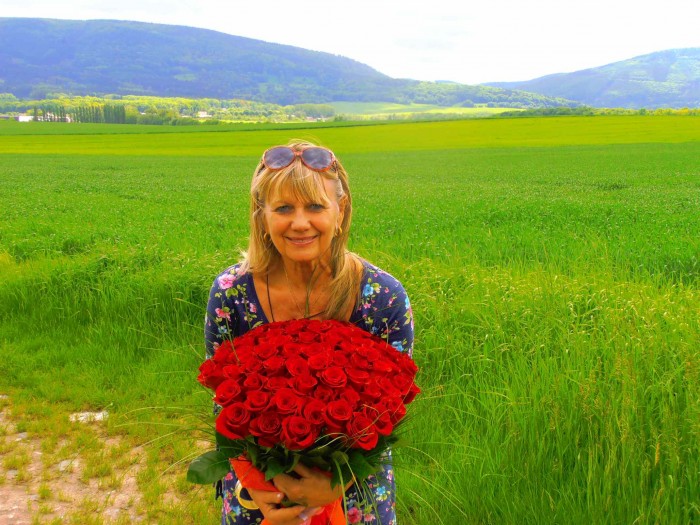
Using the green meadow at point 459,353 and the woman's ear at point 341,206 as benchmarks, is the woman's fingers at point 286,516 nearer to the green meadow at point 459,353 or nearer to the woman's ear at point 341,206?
→ the green meadow at point 459,353

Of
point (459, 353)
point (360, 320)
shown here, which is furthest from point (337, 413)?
point (459, 353)

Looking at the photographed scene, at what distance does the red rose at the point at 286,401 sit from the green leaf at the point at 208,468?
331mm

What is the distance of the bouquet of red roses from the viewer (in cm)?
157

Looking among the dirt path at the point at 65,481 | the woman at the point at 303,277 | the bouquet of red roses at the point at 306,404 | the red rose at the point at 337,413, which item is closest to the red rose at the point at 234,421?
the bouquet of red roses at the point at 306,404

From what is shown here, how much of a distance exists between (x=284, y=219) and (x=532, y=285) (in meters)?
3.48

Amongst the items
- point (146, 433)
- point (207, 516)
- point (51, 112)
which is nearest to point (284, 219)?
point (207, 516)

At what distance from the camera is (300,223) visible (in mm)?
2098

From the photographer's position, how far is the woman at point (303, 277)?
6.91ft

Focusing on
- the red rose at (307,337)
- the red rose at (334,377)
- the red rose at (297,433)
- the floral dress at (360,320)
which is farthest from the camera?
the floral dress at (360,320)

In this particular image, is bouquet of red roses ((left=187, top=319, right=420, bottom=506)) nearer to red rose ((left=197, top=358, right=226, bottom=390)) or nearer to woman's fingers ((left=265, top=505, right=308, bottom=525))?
red rose ((left=197, top=358, right=226, bottom=390))

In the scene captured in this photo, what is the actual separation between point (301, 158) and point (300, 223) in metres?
0.23

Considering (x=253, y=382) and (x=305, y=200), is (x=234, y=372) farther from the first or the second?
(x=305, y=200)

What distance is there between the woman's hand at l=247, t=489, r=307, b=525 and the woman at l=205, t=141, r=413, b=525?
0.30 metres

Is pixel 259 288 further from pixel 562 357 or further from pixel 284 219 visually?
pixel 562 357
